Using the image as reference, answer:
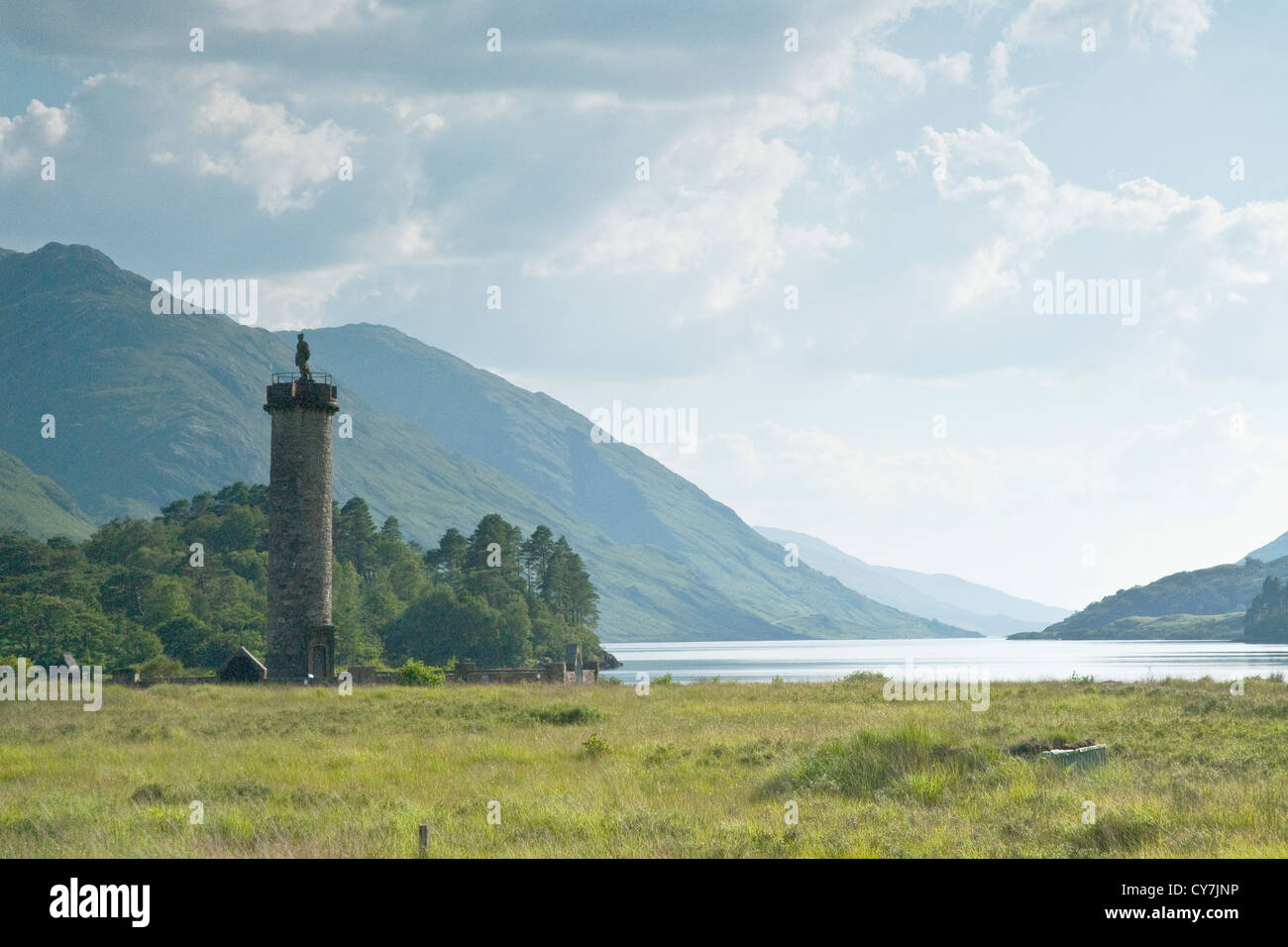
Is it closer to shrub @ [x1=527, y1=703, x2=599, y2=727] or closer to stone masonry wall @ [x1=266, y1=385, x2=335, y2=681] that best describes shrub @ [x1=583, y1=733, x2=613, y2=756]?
shrub @ [x1=527, y1=703, x2=599, y2=727]

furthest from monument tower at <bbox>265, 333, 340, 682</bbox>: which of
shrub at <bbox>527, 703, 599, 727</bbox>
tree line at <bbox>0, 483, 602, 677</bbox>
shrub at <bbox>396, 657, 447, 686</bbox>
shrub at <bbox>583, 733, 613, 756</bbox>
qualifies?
shrub at <bbox>583, 733, 613, 756</bbox>

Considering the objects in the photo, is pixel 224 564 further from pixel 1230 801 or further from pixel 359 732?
pixel 1230 801

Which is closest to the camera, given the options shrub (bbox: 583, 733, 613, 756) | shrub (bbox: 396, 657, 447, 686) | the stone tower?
shrub (bbox: 583, 733, 613, 756)

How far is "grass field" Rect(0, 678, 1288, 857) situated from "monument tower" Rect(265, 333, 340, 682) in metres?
16.1

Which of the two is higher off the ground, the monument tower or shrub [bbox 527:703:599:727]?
the monument tower

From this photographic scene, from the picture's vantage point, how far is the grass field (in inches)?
571

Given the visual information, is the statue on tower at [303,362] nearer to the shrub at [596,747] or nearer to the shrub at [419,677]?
the shrub at [419,677]

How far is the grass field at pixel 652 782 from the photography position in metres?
14.5

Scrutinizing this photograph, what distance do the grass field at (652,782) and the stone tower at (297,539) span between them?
16.1m

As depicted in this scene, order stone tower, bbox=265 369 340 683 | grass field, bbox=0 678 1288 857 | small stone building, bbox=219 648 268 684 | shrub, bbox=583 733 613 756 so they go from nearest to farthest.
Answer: grass field, bbox=0 678 1288 857 → shrub, bbox=583 733 613 756 → stone tower, bbox=265 369 340 683 → small stone building, bbox=219 648 268 684

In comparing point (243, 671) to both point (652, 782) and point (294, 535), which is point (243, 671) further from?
point (652, 782)
